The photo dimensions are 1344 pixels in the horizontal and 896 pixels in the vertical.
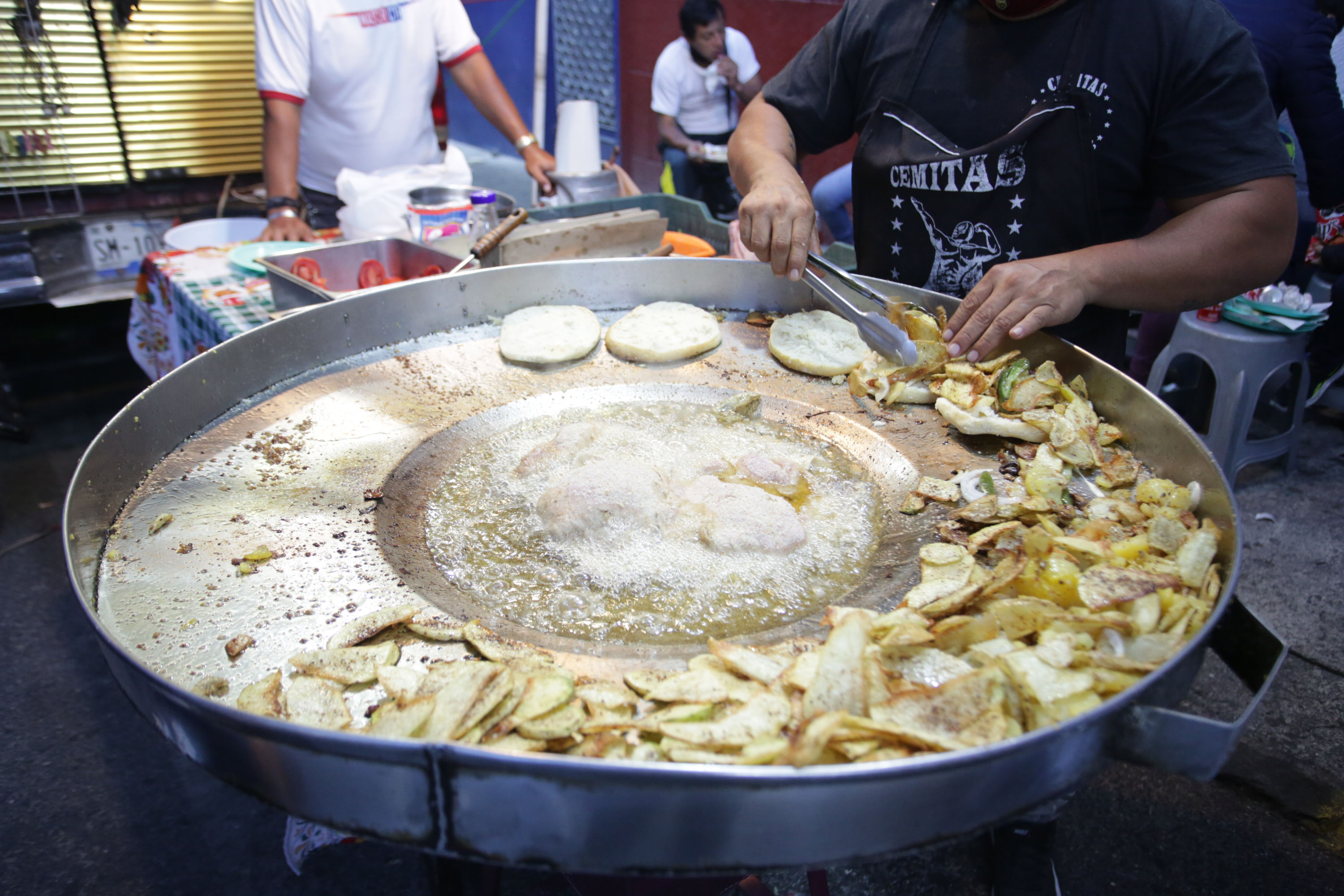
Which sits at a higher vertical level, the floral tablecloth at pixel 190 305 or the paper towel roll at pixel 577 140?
the paper towel roll at pixel 577 140


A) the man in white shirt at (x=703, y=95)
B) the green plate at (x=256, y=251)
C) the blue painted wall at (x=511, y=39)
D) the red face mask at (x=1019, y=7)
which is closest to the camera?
the red face mask at (x=1019, y=7)

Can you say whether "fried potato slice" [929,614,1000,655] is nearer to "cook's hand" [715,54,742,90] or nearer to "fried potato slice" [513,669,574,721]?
"fried potato slice" [513,669,574,721]

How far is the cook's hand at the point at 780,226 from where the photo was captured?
189 centimetres

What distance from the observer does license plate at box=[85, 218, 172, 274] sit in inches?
166

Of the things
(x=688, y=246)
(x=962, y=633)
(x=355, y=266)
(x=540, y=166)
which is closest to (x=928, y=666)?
(x=962, y=633)

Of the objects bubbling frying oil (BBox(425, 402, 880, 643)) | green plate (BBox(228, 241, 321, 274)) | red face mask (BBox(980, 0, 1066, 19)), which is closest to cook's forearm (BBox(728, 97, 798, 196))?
red face mask (BBox(980, 0, 1066, 19))

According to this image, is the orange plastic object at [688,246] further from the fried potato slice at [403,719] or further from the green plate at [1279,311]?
the green plate at [1279,311]

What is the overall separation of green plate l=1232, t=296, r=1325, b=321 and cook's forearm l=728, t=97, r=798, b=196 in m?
2.59

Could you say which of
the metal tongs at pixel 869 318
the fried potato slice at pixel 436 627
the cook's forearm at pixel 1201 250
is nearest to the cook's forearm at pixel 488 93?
the metal tongs at pixel 869 318

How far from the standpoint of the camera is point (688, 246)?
285cm

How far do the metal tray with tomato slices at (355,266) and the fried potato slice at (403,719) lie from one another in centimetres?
161

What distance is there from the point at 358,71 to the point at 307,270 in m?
1.84

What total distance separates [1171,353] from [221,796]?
4463 millimetres

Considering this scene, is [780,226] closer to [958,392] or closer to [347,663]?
[958,392]
